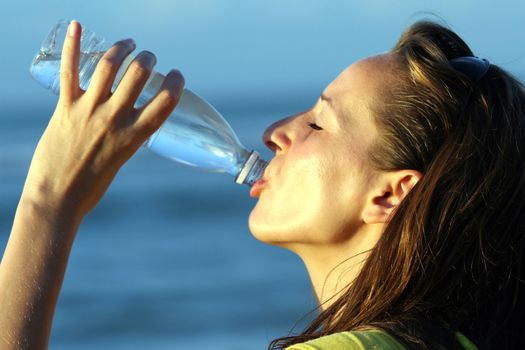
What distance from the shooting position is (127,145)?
2.23m

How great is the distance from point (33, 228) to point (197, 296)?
589 cm

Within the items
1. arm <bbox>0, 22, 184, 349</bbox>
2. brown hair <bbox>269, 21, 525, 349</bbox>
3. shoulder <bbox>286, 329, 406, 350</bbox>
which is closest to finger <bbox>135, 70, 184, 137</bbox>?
arm <bbox>0, 22, 184, 349</bbox>

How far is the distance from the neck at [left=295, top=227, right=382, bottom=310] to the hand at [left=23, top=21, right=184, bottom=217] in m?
0.46

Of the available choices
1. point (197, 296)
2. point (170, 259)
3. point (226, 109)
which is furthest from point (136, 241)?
point (226, 109)

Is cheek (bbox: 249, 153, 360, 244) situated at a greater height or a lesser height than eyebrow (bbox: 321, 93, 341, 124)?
lesser

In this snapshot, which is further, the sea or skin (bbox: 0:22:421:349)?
the sea

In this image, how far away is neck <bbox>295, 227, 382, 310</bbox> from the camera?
2375 millimetres

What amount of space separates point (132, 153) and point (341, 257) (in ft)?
1.63

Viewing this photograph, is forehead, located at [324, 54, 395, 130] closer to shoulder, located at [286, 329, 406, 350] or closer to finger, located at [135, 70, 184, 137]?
finger, located at [135, 70, 184, 137]

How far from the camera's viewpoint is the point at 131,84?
7.17 ft

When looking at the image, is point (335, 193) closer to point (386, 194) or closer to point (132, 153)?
point (386, 194)

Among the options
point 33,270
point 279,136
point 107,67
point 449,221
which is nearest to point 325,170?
point 279,136

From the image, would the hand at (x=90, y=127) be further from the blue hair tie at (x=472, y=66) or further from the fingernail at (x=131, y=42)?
the blue hair tie at (x=472, y=66)

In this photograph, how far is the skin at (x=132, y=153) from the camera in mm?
2127
